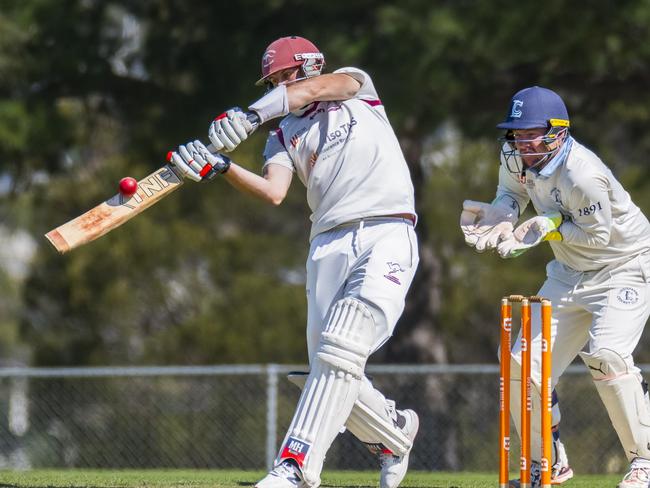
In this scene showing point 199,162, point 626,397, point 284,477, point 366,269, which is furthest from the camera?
point 626,397

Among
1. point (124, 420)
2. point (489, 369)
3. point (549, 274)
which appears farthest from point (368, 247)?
point (124, 420)

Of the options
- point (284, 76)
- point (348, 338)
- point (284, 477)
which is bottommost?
point (284, 477)

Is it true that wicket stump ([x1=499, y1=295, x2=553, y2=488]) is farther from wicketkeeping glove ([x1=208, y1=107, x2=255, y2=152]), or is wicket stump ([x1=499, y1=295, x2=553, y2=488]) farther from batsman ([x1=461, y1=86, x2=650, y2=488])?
wicketkeeping glove ([x1=208, y1=107, x2=255, y2=152])

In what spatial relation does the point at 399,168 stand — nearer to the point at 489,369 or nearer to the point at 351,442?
the point at 489,369

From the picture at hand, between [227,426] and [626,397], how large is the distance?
763cm

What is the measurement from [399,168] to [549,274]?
1.27m

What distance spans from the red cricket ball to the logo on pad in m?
1.28

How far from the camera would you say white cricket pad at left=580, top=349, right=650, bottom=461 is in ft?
20.3

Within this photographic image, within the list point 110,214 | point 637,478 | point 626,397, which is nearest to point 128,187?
point 110,214

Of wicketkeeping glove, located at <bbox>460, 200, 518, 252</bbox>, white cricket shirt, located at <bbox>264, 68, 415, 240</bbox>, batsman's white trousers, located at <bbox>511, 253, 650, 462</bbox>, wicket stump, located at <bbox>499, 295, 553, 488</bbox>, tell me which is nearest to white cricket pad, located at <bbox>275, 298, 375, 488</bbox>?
white cricket shirt, located at <bbox>264, 68, 415, 240</bbox>

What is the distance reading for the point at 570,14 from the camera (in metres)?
12.6

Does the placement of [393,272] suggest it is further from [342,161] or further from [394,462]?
[394,462]

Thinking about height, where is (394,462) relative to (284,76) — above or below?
below

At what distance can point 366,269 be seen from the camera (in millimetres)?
5555
